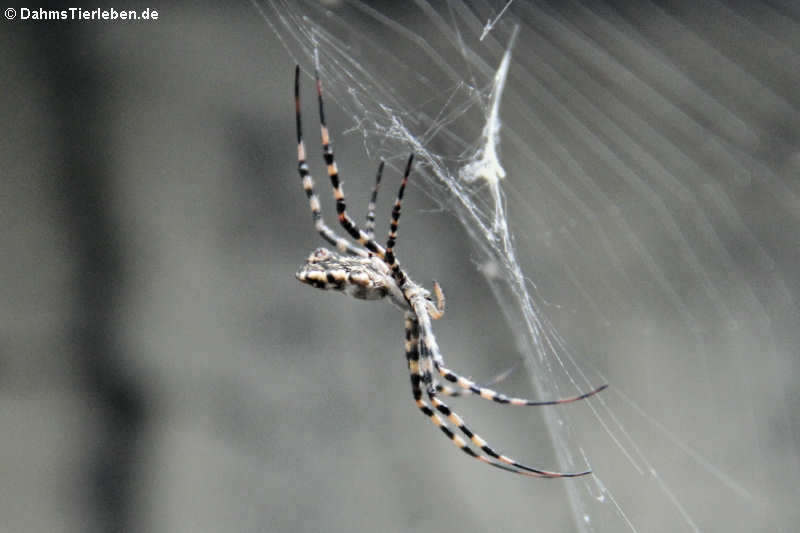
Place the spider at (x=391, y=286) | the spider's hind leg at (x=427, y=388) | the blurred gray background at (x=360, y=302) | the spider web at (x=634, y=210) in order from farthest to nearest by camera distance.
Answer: the blurred gray background at (x=360, y=302), the spider web at (x=634, y=210), the spider's hind leg at (x=427, y=388), the spider at (x=391, y=286)

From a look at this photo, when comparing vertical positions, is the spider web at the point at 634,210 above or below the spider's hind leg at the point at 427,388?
above

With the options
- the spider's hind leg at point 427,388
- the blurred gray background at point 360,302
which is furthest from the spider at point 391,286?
the blurred gray background at point 360,302

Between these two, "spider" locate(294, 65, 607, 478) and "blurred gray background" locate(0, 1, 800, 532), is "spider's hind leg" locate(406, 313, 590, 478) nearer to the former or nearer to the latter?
"spider" locate(294, 65, 607, 478)

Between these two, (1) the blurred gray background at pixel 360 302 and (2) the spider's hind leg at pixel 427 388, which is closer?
(2) the spider's hind leg at pixel 427 388

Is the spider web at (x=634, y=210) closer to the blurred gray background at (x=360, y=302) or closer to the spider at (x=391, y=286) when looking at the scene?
the blurred gray background at (x=360, y=302)

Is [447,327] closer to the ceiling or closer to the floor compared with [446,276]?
closer to the floor

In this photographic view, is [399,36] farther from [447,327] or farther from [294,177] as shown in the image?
[447,327]

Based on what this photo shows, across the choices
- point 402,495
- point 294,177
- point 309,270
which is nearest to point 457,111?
point 294,177
